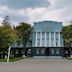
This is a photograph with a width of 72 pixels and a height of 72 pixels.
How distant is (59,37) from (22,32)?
13260 mm

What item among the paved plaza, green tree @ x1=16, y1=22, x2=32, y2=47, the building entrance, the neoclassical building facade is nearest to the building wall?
the neoclassical building facade

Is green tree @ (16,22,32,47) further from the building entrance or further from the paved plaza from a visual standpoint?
the paved plaza

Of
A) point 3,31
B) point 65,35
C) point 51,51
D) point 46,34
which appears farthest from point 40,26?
point 3,31

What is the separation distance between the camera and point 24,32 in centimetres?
9306

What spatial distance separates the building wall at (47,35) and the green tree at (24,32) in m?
3.94

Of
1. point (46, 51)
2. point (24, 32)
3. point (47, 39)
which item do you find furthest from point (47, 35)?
point (24, 32)

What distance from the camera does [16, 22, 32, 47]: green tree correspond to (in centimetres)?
9214

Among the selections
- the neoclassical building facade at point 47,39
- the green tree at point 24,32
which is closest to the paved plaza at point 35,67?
the green tree at point 24,32

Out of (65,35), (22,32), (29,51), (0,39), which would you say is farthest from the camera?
(29,51)

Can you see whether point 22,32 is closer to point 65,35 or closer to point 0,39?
point 65,35

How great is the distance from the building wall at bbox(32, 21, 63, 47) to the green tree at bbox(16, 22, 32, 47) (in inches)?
155

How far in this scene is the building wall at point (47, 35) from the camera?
95938mm

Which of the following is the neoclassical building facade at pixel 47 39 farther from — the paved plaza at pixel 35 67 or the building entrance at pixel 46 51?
the paved plaza at pixel 35 67

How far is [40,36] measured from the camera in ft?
317
